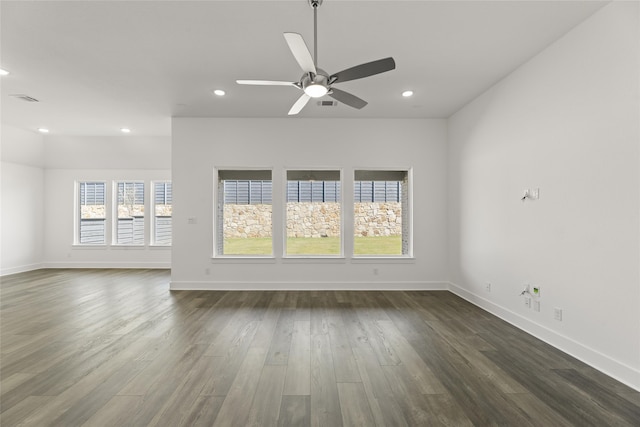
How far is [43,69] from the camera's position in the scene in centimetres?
362

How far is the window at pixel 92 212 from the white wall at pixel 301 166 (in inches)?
145

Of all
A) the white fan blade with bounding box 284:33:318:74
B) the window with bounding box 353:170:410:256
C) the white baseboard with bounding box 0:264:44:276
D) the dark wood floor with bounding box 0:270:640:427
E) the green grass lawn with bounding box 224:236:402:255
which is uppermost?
the white fan blade with bounding box 284:33:318:74

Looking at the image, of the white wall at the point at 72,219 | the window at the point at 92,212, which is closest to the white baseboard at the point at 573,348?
the white wall at the point at 72,219

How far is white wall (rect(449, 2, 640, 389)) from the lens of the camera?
2369mm

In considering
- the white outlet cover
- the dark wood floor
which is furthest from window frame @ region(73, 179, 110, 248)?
the white outlet cover

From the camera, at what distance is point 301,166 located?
5.45m

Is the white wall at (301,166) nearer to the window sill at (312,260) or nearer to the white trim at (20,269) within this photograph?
the window sill at (312,260)

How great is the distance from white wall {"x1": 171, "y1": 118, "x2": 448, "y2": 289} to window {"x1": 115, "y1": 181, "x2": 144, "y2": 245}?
3.00m

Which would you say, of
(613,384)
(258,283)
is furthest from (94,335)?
(613,384)

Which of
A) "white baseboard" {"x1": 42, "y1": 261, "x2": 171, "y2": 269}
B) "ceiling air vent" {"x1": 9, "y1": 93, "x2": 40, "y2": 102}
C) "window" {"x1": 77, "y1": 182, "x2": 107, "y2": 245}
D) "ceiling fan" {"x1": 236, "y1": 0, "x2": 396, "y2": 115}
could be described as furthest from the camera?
"window" {"x1": 77, "y1": 182, "x2": 107, "y2": 245}

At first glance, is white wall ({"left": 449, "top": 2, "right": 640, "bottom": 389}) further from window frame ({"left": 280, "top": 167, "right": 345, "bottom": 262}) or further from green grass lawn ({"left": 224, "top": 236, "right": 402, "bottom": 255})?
window frame ({"left": 280, "top": 167, "right": 345, "bottom": 262})

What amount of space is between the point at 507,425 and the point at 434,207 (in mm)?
3932

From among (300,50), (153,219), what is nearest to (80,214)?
(153,219)

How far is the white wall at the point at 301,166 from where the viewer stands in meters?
5.32
